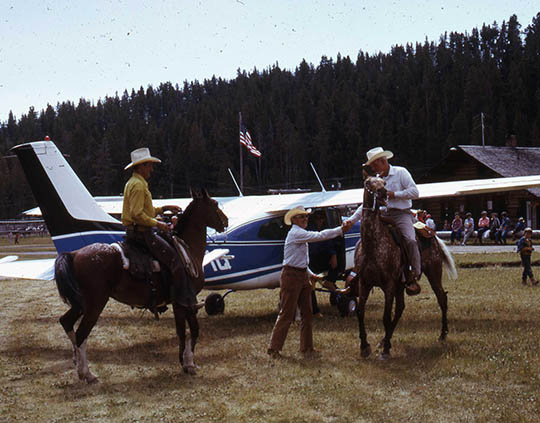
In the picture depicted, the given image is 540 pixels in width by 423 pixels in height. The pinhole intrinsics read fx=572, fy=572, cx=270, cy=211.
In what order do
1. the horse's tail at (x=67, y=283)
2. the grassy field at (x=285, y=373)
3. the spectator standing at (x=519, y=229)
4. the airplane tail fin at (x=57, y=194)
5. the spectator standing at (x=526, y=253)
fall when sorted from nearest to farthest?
the grassy field at (x=285, y=373), the horse's tail at (x=67, y=283), the airplane tail fin at (x=57, y=194), the spectator standing at (x=526, y=253), the spectator standing at (x=519, y=229)

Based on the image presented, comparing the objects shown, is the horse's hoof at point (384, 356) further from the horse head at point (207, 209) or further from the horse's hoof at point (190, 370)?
the horse head at point (207, 209)

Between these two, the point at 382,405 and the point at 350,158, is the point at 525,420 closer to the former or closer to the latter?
the point at 382,405

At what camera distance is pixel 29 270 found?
399 inches

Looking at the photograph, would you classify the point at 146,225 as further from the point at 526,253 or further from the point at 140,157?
the point at 526,253

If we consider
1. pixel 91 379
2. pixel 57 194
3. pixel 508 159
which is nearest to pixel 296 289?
pixel 91 379

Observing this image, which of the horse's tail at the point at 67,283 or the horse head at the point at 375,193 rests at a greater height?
the horse head at the point at 375,193

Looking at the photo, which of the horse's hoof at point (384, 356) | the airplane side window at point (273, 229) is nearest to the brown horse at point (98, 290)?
the horse's hoof at point (384, 356)

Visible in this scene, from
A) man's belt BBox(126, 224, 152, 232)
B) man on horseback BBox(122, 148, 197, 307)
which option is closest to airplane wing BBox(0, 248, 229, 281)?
man on horseback BBox(122, 148, 197, 307)

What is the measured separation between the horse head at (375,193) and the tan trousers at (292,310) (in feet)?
4.91

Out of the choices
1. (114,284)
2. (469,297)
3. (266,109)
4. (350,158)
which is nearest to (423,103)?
(350,158)

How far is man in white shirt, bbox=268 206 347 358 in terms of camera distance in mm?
8336

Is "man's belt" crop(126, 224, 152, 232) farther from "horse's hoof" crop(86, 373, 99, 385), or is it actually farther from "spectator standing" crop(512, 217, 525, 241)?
"spectator standing" crop(512, 217, 525, 241)

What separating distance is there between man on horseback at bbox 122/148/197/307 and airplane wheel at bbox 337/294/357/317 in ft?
15.6

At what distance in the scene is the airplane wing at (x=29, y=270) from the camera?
32.1ft
